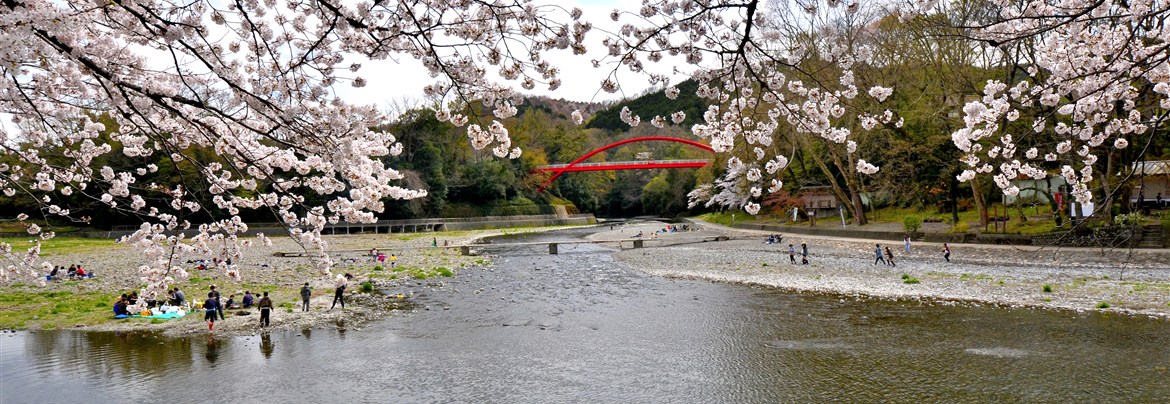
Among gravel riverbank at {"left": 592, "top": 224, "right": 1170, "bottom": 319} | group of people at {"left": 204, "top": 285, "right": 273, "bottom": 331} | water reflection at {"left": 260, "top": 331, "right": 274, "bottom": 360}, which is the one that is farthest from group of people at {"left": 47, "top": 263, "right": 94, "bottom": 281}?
gravel riverbank at {"left": 592, "top": 224, "right": 1170, "bottom": 319}

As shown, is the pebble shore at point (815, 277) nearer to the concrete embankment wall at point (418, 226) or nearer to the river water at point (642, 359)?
the river water at point (642, 359)

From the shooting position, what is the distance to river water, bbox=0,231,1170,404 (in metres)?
7.23

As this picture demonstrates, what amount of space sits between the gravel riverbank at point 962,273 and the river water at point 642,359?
1.20 m

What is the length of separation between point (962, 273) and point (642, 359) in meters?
10.3

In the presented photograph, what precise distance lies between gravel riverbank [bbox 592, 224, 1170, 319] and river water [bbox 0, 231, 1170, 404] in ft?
3.93

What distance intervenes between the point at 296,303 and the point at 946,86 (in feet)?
63.9

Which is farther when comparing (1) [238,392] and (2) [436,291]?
(2) [436,291]

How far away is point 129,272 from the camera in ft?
59.1

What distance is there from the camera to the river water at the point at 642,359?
723 centimetres

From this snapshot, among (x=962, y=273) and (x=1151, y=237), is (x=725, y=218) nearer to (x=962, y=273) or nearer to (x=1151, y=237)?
(x=1151, y=237)

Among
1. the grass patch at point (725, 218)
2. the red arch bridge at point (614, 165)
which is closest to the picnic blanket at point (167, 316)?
the grass patch at point (725, 218)

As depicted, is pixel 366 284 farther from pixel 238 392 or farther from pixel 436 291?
pixel 238 392

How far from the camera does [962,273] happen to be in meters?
15.1

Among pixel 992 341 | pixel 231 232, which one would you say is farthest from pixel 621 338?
pixel 231 232
